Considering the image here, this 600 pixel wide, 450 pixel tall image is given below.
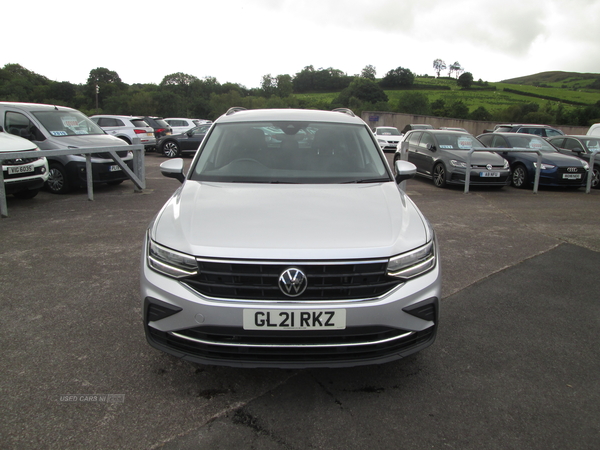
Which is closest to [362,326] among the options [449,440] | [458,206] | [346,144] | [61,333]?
[449,440]

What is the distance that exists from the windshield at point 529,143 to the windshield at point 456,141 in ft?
3.22

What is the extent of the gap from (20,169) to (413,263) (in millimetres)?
7759

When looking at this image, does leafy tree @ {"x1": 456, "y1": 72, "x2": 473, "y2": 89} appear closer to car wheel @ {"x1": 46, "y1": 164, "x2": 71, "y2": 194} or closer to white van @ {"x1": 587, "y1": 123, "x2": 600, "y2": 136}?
white van @ {"x1": 587, "y1": 123, "x2": 600, "y2": 136}

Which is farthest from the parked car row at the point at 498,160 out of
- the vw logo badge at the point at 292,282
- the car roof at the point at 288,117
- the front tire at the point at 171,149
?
the front tire at the point at 171,149

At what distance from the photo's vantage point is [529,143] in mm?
12938

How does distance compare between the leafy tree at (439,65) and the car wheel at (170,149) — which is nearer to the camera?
the car wheel at (170,149)

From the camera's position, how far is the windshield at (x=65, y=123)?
972 cm

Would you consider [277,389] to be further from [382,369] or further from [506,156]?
[506,156]

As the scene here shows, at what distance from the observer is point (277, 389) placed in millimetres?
2732

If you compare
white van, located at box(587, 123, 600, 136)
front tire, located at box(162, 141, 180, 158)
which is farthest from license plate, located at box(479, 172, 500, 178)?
front tire, located at box(162, 141, 180, 158)

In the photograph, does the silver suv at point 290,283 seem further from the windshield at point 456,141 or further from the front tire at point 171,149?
the front tire at point 171,149

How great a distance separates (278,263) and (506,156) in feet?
40.5

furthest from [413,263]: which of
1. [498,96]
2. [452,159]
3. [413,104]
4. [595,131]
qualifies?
[498,96]

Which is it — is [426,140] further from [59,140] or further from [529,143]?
[59,140]
